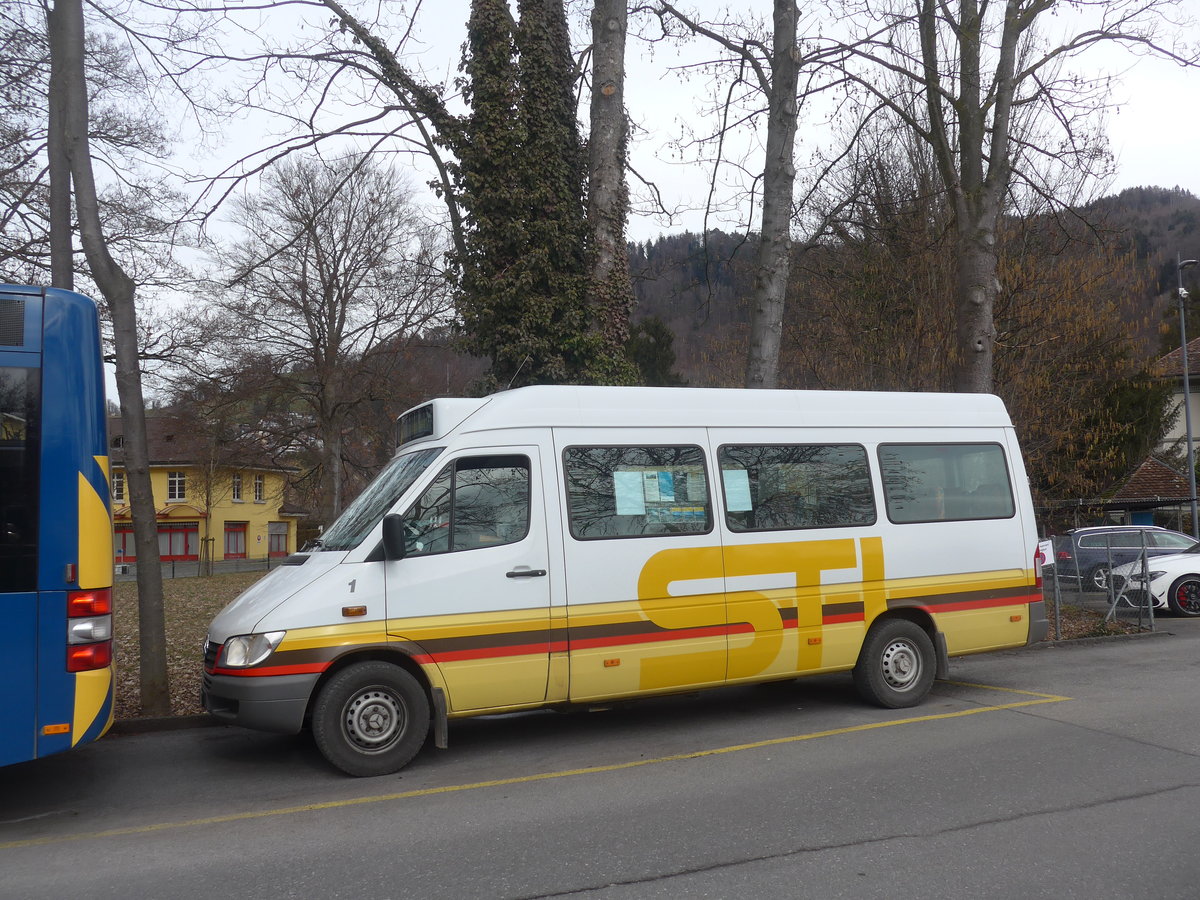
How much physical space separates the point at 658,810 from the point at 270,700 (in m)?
2.65

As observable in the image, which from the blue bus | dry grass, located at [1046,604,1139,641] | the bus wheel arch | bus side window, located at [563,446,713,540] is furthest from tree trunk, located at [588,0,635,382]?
the blue bus

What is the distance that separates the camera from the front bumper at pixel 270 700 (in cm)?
655

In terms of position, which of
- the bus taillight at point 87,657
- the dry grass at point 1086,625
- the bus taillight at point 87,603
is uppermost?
the bus taillight at point 87,603

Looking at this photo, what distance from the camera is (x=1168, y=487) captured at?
34094 millimetres

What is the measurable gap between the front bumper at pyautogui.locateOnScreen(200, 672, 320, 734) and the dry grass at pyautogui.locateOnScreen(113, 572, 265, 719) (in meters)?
2.85

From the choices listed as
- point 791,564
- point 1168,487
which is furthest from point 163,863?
point 1168,487

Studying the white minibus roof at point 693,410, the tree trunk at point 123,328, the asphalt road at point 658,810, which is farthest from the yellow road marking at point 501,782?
the tree trunk at point 123,328

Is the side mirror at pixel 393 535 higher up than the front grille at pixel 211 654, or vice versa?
the side mirror at pixel 393 535

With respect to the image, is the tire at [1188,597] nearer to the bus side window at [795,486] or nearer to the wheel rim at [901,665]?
the wheel rim at [901,665]

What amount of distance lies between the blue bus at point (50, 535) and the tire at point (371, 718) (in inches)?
53.9

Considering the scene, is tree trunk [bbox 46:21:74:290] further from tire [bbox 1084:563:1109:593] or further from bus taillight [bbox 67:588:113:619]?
tire [bbox 1084:563:1109:593]

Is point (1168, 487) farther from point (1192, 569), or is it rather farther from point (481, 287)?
point (481, 287)

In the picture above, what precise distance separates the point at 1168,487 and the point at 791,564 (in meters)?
31.4

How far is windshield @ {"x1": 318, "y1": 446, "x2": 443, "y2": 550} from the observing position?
7.12m
